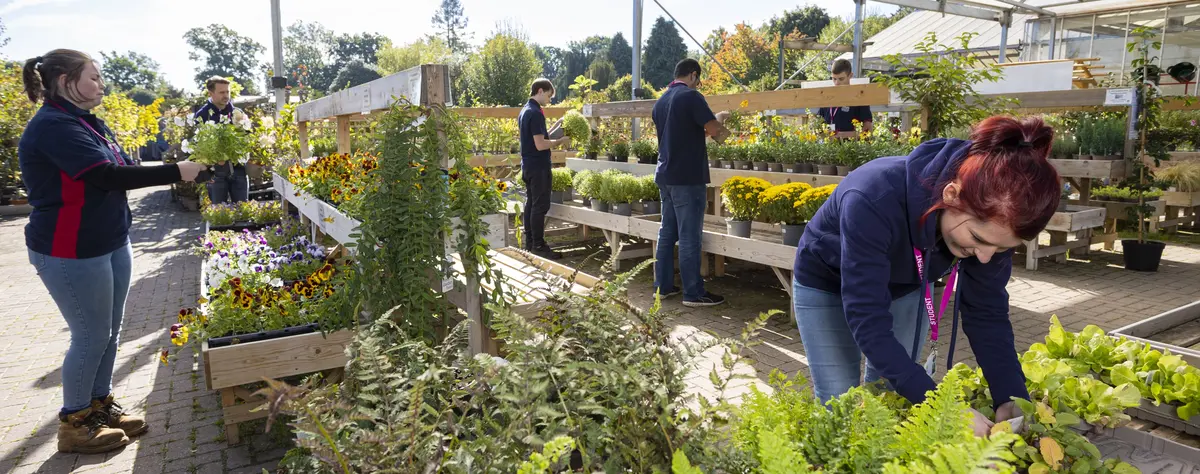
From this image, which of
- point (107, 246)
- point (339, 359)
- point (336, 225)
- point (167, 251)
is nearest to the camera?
point (107, 246)

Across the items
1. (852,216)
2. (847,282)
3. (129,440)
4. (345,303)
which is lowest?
(129,440)

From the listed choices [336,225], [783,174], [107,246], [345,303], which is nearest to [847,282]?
[345,303]

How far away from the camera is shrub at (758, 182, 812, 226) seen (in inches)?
186

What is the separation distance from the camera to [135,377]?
4316 mm

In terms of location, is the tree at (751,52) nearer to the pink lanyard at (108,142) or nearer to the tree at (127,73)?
the pink lanyard at (108,142)

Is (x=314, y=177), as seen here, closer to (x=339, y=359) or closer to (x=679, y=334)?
(x=339, y=359)

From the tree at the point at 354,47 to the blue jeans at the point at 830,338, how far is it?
75701 mm

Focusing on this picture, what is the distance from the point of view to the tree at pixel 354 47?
240 feet

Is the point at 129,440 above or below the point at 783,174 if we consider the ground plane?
below

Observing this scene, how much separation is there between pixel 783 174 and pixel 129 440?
5.15 m

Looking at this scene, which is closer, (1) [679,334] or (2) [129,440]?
(2) [129,440]

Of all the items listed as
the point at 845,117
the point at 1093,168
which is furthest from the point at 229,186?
the point at 1093,168

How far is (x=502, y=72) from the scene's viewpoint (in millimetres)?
31438

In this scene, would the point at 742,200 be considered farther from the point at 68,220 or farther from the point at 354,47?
the point at 354,47
